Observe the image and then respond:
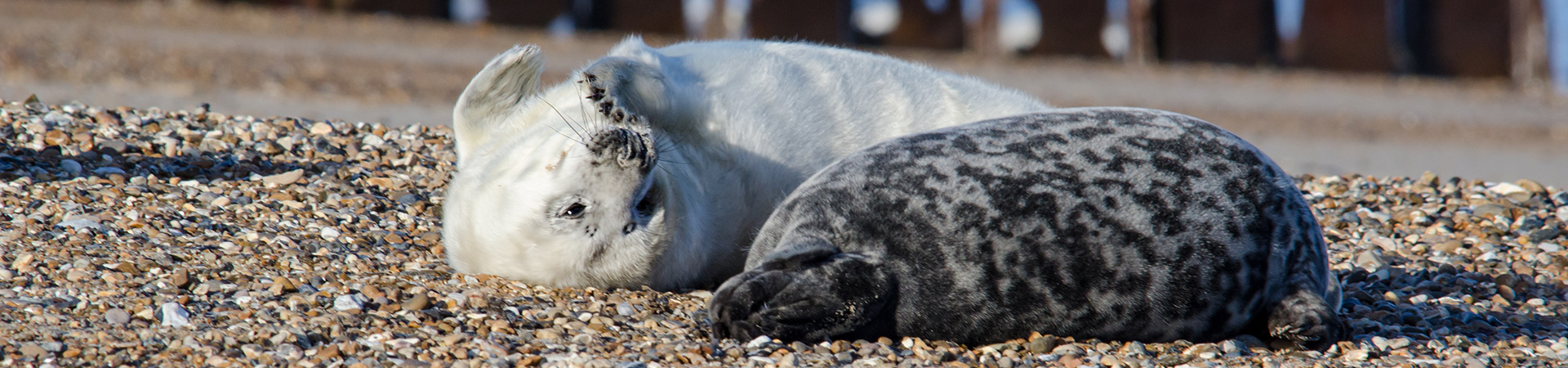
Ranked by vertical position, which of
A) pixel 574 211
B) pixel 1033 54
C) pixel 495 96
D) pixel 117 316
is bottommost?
pixel 1033 54

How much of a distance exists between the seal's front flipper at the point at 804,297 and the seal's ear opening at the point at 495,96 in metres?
1.12

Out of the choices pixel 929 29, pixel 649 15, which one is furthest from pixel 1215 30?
pixel 649 15

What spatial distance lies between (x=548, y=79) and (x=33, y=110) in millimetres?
4142

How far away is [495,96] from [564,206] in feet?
2.71

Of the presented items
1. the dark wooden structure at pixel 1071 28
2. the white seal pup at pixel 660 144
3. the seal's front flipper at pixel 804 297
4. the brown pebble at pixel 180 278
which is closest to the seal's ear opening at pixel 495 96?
the white seal pup at pixel 660 144

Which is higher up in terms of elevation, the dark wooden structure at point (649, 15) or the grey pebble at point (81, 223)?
the grey pebble at point (81, 223)

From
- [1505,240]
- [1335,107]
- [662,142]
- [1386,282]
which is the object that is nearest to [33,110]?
[662,142]

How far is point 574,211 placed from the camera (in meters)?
2.59

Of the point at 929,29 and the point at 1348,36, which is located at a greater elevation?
the point at 929,29

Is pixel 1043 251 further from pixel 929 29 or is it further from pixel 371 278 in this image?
pixel 929 29

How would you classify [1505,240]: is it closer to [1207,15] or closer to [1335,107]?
[1335,107]

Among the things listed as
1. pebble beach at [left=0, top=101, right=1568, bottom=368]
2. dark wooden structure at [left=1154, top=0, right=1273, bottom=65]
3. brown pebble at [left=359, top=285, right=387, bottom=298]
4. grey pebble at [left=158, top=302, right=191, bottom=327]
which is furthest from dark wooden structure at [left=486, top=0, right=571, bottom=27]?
grey pebble at [left=158, top=302, right=191, bottom=327]

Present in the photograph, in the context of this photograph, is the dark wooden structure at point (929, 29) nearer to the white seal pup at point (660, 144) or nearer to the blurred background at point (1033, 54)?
the blurred background at point (1033, 54)

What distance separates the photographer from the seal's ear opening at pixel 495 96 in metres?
3.25
